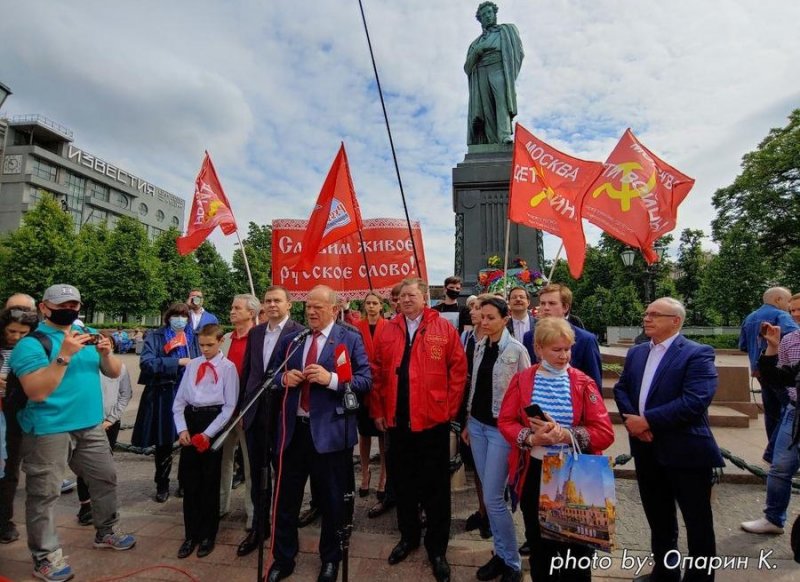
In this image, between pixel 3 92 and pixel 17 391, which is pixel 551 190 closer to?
pixel 17 391

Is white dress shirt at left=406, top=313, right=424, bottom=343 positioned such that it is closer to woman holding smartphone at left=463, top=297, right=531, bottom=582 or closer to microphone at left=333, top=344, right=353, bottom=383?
woman holding smartphone at left=463, top=297, right=531, bottom=582

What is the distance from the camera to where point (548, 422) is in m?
2.43

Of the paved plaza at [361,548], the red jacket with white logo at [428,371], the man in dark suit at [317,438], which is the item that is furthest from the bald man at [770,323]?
the man in dark suit at [317,438]

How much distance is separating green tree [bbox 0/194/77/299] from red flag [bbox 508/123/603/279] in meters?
35.8

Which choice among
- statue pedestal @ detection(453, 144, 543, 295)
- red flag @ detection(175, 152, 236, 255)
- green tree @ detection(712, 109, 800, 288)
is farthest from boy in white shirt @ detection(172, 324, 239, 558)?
green tree @ detection(712, 109, 800, 288)

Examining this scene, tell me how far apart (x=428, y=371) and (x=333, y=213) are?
3.16 meters

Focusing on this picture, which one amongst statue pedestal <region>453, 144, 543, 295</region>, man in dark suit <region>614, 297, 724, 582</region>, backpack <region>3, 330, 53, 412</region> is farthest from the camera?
statue pedestal <region>453, 144, 543, 295</region>

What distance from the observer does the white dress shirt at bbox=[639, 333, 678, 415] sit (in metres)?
2.87

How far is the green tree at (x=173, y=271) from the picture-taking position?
3662 cm

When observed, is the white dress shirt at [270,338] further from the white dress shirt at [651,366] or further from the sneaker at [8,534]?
the white dress shirt at [651,366]

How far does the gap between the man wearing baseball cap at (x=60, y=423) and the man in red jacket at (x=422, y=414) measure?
228 cm

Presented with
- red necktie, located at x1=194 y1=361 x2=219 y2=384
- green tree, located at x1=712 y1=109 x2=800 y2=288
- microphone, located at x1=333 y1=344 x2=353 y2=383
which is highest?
green tree, located at x1=712 y1=109 x2=800 y2=288

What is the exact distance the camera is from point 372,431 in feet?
14.9

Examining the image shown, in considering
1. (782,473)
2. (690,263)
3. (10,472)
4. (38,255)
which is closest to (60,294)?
(10,472)
